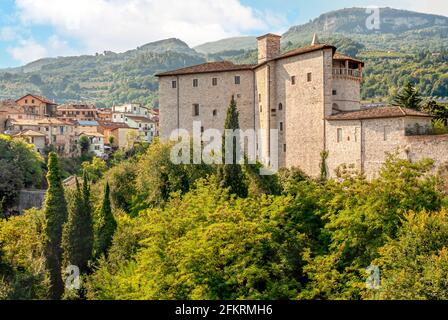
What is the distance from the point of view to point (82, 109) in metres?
102

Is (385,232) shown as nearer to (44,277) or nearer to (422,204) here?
(422,204)

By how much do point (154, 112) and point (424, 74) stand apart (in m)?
56.9

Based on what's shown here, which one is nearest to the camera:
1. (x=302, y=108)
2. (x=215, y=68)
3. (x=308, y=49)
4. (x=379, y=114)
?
(x=379, y=114)

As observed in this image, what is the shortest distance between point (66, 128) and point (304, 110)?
46185 millimetres

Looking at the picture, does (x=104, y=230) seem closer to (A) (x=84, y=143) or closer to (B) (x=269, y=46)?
(B) (x=269, y=46)

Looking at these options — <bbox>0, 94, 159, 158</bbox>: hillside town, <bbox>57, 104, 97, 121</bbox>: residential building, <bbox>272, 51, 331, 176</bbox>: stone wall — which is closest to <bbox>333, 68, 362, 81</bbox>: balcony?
<bbox>272, 51, 331, 176</bbox>: stone wall

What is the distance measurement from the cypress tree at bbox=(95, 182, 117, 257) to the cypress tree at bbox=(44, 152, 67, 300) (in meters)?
2.22

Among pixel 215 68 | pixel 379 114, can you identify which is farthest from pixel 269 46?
pixel 379 114

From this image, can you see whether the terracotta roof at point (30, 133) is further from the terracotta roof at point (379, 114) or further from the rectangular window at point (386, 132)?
the rectangular window at point (386, 132)

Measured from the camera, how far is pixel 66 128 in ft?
247

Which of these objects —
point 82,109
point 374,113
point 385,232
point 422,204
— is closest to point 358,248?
point 385,232

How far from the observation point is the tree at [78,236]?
32.7 m

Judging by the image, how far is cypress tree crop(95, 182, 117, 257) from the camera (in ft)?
111

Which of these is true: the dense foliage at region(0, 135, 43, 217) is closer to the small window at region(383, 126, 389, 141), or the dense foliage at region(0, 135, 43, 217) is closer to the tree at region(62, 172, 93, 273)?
the tree at region(62, 172, 93, 273)
